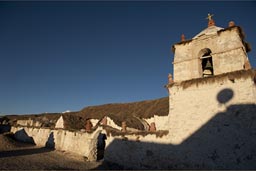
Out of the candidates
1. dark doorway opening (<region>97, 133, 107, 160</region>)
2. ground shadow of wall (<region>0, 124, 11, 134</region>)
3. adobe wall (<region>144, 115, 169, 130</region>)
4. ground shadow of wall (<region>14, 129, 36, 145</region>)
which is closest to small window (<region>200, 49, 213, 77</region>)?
adobe wall (<region>144, 115, 169, 130</region>)

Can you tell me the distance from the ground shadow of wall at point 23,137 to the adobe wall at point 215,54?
73.4ft

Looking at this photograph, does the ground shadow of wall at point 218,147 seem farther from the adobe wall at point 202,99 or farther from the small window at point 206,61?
the small window at point 206,61

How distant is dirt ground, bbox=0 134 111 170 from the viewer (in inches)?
522

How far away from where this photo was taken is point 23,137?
2681cm

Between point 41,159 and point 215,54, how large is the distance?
15.1 m

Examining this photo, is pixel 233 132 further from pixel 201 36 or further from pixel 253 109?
pixel 201 36

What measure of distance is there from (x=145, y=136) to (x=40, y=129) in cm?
1770

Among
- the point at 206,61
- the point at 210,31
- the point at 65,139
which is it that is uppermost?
the point at 210,31

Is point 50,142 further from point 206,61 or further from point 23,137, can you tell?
point 206,61

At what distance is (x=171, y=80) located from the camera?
518 inches

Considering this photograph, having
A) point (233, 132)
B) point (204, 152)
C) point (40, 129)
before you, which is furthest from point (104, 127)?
point (40, 129)

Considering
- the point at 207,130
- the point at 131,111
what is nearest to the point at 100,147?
the point at 131,111

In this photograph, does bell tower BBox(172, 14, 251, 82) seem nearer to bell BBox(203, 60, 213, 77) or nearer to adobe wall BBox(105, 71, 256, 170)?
bell BBox(203, 60, 213, 77)

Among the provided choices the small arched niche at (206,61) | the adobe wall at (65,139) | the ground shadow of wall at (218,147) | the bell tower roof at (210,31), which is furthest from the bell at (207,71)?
the adobe wall at (65,139)
